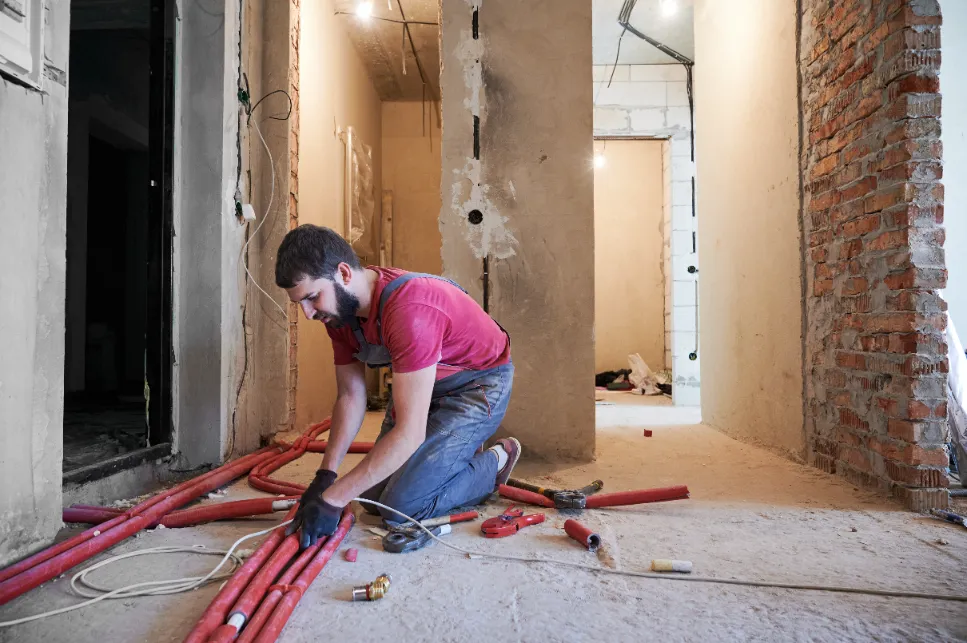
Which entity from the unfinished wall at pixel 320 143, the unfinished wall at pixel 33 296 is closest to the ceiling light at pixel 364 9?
the unfinished wall at pixel 320 143

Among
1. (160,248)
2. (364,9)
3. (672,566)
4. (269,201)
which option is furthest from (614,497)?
(364,9)

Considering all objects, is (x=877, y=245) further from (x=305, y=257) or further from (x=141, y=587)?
(x=141, y=587)

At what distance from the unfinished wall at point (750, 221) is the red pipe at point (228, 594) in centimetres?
244

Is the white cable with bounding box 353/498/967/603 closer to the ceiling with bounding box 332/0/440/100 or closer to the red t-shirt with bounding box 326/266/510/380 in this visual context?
the red t-shirt with bounding box 326/266/510/380

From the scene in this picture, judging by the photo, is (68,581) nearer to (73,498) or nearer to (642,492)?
(73,498)

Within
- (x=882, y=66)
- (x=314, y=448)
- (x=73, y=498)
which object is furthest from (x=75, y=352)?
(x=882, y=66)

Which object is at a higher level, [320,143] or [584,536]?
[320,143]

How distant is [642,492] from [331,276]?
1256 mm

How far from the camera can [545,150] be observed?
2848 millimetres

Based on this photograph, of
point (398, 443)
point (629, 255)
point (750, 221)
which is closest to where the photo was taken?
point (398, 443)

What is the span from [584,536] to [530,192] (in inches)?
68.7

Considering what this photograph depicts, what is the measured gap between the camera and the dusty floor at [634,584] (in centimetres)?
117

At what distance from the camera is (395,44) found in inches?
203

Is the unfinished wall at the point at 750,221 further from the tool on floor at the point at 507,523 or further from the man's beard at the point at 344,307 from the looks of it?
the man's beard at the point at 344,307
